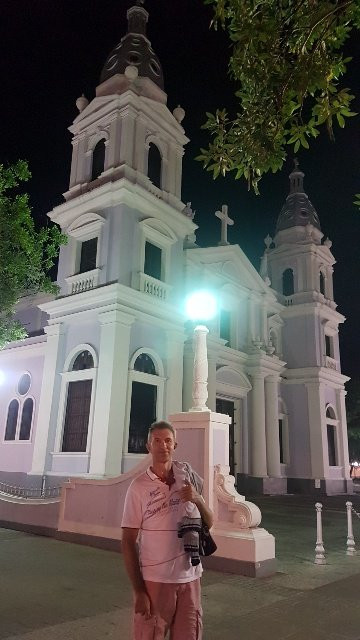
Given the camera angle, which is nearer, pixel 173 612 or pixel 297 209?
pixel 173 612

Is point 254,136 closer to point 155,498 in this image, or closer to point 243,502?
point 155,498

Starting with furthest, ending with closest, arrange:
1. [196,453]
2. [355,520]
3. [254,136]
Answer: [355,520] < [196,453] < [254,136]

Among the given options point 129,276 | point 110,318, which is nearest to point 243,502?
point 110,318

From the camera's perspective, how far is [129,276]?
53.8ft

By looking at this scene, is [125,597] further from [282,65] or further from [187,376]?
[187,376]

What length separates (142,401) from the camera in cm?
1611

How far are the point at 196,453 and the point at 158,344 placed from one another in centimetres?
890

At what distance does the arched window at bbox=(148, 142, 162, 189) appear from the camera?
61.6ft

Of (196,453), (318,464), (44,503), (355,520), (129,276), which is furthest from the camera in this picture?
(318,464)

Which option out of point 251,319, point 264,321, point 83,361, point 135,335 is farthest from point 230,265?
point 83,361

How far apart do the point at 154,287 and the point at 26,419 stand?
6876 mm

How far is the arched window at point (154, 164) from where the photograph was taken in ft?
61.6

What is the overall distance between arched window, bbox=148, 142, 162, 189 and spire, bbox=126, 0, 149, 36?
5.48 m

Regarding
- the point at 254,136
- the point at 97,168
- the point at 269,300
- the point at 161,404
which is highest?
the point at 97,168
